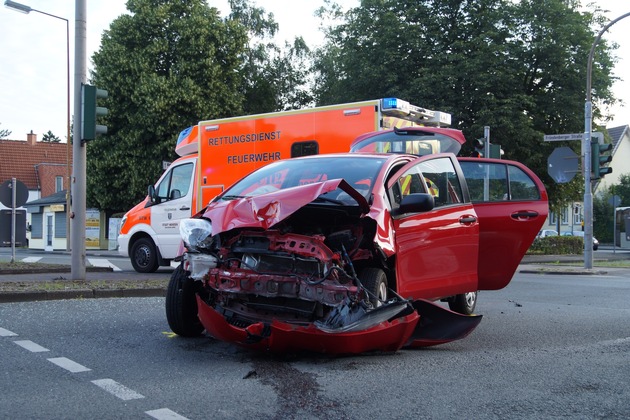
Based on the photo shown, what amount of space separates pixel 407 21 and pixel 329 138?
2059 centimetres

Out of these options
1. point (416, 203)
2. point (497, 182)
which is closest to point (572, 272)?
point (497, 182)

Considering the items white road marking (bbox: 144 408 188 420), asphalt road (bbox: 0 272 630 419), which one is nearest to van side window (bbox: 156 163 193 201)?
asphalt road (bbox: 0 272 630 419)

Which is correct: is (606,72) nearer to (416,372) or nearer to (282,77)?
(282,77)

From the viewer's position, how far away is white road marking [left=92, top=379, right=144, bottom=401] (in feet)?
14.1

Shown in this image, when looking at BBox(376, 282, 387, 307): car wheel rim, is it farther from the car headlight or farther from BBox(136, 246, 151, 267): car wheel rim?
BBox(136, 246, 151, 267): car wheel rim

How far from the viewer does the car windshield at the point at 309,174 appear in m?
6.43

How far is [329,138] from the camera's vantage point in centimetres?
A: 1277

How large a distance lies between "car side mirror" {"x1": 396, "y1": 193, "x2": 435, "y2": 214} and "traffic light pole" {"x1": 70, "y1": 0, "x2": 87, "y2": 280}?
22.5 feet

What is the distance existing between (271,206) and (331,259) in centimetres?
62

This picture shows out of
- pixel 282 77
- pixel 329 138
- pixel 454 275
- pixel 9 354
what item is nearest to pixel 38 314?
pixel 9 354

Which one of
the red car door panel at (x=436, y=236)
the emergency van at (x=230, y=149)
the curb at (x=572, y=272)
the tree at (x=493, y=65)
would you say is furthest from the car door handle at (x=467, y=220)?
the tree at (x=493, y=65)

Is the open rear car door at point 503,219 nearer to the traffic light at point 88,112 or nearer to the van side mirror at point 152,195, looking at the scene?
the traffic light at point 88,112

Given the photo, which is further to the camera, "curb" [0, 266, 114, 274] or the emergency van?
"curb" [0, 266, 114, 274]

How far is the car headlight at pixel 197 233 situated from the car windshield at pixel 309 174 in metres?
0.86
